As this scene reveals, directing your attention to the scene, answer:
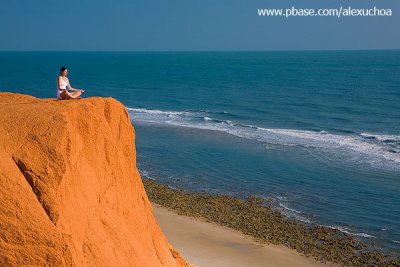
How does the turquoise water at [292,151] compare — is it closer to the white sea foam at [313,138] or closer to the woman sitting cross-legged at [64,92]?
the white sea foam at [313,138]

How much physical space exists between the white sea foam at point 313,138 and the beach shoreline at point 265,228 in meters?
13.1

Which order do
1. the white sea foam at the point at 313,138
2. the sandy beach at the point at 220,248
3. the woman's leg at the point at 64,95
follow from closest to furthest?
1. the woman's leg at the point at 64,95
2. the sandy beach at the point at 220,248
3. the white sea foam at the point at 313,138

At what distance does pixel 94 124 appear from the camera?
11.7 metres

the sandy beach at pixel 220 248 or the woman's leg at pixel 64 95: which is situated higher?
the woman's leg at pixel 64 95

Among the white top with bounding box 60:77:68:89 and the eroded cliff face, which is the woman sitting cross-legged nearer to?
the white top with bounding box 60:77:68:89

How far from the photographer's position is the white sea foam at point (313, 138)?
39375 millimetres

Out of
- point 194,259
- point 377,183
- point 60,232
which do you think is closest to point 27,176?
point 60,232

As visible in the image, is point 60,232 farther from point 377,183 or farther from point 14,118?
point 377,183

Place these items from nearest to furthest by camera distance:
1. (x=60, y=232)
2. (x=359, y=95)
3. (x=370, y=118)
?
(x=60, y=232), (x=370, y=118), (x=359, y=95)

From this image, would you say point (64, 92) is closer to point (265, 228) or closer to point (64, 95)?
point (64, 95)

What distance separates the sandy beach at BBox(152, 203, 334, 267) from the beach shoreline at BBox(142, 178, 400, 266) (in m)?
0.14

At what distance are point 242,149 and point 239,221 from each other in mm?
16230

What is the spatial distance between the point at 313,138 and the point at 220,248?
84.4 feet

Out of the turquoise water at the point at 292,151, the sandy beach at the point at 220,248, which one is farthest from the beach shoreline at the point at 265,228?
the turquoise water at the point at 292,151
